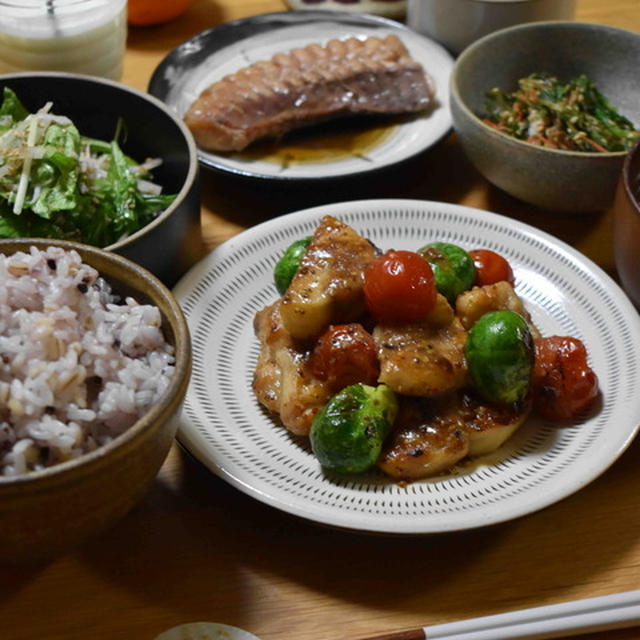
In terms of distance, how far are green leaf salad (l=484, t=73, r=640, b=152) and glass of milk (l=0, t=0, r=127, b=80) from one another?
1.13m

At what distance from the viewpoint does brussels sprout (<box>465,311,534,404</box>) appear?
162 centimetres

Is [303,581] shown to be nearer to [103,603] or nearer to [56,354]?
[103,603]

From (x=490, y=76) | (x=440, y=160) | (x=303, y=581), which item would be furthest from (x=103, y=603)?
(x=490, y=76)

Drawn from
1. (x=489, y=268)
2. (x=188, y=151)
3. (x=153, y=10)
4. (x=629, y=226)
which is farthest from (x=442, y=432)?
(x=153, y=10)

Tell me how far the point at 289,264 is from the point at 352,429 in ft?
1.68

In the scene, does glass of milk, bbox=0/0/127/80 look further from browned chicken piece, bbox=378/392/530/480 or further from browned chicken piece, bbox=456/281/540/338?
browned chicken piece, bbox=378/392/530/480

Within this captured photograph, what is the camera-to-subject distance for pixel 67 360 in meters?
1.39

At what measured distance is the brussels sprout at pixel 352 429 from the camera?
1.55 m

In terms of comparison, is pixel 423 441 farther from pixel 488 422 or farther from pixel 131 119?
pixel 131 119

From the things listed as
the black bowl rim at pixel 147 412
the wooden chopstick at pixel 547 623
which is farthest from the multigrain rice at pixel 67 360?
the wooden chopstick at pixel 547 623

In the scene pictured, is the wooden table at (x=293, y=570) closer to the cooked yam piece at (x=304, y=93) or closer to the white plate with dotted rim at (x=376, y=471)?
the white plate with dotted rim at (x=376, y=471)

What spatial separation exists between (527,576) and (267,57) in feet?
6.49

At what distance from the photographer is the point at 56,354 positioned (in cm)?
141

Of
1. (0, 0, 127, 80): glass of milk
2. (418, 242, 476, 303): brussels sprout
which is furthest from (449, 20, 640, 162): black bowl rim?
(0, 0, 127, 80): glass of milk
